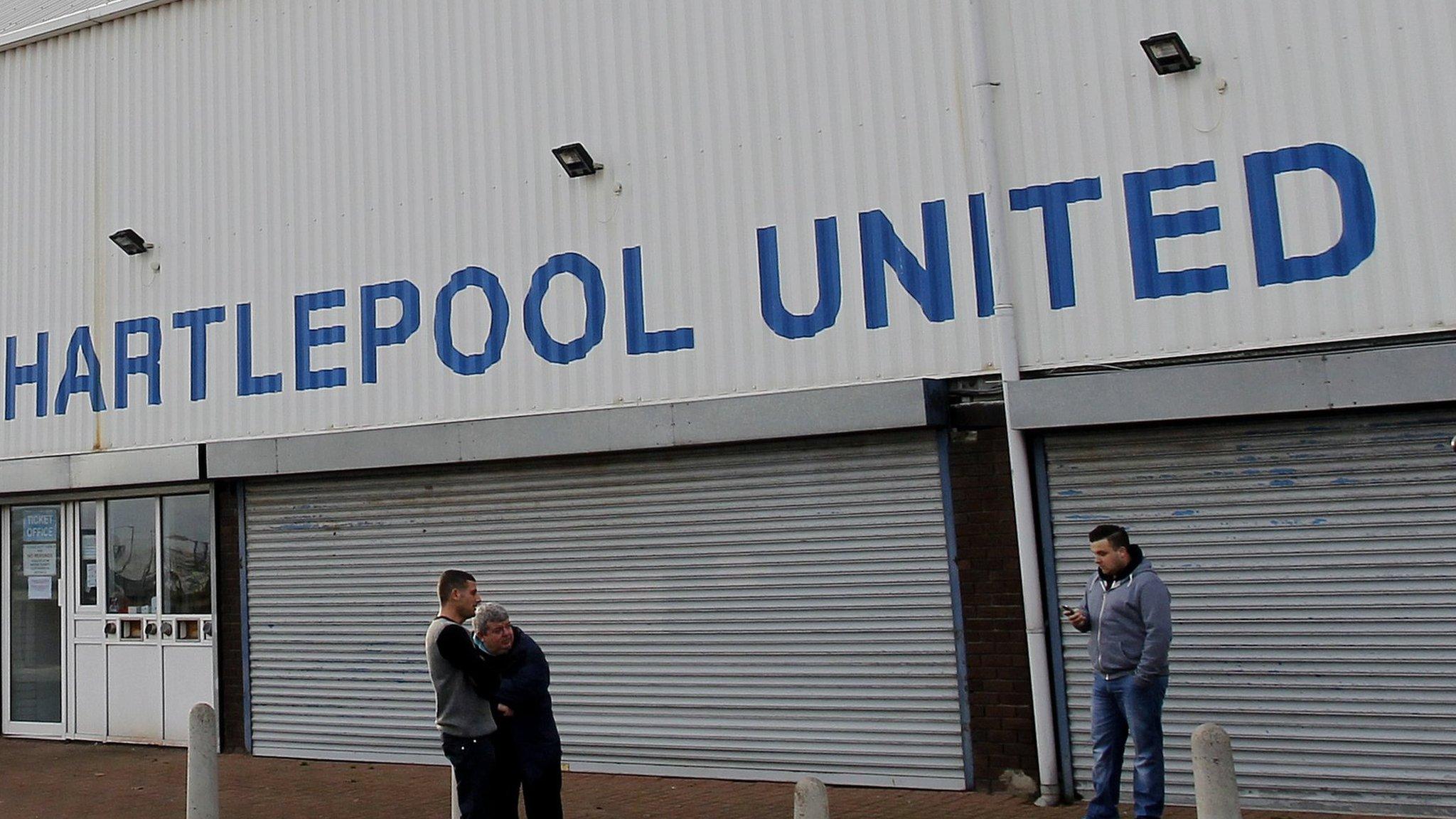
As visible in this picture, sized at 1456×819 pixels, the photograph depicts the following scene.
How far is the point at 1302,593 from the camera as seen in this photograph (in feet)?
27.3

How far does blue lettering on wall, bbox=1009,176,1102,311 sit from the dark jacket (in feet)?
14.1

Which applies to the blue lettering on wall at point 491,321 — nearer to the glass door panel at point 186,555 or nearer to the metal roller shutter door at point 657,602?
the metal roller shutter door at point 657,602

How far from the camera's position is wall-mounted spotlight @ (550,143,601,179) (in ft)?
35.0

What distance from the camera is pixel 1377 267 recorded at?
8180 millimetres

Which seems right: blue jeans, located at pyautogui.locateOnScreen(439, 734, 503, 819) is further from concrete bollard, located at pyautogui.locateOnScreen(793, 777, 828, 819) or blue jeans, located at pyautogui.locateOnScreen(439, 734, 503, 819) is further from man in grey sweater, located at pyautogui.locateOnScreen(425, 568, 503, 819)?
concrete bollard, located at pyautogui.locateOnScreen(793, 777, 828, 819)

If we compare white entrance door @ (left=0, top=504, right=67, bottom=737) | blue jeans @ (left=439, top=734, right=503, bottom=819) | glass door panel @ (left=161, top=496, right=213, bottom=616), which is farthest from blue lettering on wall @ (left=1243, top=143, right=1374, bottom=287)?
white entrance door @ (left=0, top=504, right=67, bottom=737)

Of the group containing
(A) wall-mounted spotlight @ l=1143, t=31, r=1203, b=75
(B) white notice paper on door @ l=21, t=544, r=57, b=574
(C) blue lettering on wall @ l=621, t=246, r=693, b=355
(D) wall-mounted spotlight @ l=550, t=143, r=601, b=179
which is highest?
(D) wall-mounted spotlight @ l=550, t=143, r=601, b=179

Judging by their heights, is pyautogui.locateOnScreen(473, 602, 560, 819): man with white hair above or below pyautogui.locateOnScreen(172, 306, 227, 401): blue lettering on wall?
below

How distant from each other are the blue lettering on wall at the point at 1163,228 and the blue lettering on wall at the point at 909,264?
126 centimetres

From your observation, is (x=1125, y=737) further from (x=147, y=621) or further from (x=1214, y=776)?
(x=147, y=621)

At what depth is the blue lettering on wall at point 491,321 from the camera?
36.4 ft

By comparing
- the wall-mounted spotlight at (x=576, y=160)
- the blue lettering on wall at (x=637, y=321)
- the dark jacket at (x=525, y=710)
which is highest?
the wall-mounted spotlight at (x=576, y=160)

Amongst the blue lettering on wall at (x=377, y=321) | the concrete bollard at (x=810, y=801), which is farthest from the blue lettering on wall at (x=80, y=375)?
the concrete bollard at (x=810, y=801)

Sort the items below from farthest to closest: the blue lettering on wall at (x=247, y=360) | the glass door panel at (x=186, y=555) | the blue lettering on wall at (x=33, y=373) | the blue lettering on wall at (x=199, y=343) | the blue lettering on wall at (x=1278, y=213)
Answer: the blue lettering on wall at (x=33, y=373) → the glass door panel at (x=186, y=555) → the blue lettering on wall at (x=199, y=343) → the blue lettering on wall at (x=247, y=360) → the blue lettering on wall at (x=1278, y=213)
